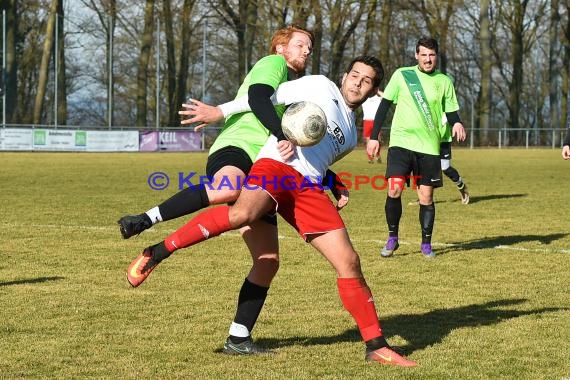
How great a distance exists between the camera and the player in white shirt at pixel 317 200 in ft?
17.0

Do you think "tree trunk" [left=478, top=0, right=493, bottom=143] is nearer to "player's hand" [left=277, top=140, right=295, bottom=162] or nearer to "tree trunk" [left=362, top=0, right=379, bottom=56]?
"tree trunk" [left=362, top=0, right=379, bottom=56]

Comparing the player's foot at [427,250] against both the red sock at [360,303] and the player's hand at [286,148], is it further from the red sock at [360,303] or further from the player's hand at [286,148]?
the player's hand at [286,148]

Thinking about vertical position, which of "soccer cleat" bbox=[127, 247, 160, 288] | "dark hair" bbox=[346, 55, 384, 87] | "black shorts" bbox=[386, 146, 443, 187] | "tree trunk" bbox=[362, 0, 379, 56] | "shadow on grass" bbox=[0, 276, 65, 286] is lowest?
"shadow on grass" bbox=[0, 276, 65, 286]

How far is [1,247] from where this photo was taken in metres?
10.2

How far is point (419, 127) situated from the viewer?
10.1 m

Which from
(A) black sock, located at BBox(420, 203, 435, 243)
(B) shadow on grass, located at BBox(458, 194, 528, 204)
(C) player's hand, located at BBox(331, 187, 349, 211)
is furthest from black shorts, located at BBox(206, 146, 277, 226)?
(B) shadow on grass, located at BBox(458, 194, 528, 204)

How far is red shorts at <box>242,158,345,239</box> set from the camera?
5184 millimetres

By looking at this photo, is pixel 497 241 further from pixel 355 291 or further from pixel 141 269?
pixel 141 269

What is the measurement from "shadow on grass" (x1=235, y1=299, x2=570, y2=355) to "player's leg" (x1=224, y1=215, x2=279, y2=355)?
235 millimetres

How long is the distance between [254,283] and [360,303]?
78 centimetres

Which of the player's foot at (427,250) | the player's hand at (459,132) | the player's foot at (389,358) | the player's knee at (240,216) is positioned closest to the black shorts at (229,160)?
the player's knee at (240,216)

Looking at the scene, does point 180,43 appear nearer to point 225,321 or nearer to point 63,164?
point 63,164

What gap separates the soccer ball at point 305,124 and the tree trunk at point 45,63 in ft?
155

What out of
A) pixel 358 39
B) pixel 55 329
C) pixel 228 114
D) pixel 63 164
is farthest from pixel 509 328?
pixel 358 39
